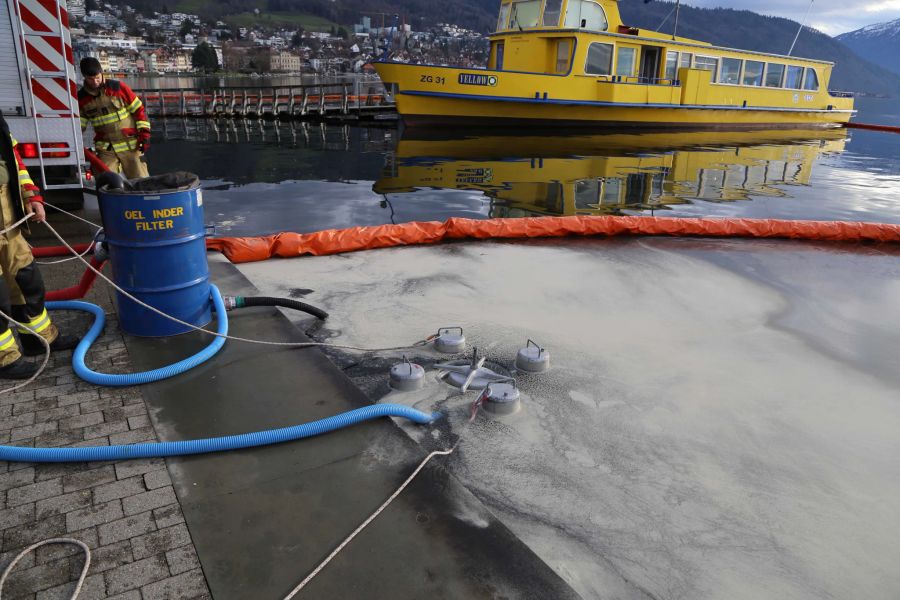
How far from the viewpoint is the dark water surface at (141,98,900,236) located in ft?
Result: 31.0

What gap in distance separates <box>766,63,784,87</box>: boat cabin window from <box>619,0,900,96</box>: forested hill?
117945 millimetres

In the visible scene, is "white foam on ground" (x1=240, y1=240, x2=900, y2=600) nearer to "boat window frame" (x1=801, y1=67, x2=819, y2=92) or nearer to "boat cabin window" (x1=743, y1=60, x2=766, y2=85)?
"boat cabin window" (x1=743, y1=60, x2=766, y2=85)

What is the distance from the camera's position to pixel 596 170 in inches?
535

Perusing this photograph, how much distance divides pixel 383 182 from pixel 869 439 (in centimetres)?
990

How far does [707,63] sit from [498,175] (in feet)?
47.9

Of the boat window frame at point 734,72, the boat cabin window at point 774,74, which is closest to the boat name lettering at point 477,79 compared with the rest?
the boat window frame at point 734,72

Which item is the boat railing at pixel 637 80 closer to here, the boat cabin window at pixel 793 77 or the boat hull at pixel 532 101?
the boat hull at pixel 532 101

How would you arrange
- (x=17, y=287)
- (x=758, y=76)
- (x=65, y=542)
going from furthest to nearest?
(x=758, y=76), (x=17, y=287), (x=65, y=542)

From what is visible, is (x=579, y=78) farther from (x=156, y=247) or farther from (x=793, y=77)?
(x=156, y=247)

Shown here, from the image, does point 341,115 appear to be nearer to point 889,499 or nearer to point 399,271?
point 399,271

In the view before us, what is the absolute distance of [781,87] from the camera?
24938 millimetres

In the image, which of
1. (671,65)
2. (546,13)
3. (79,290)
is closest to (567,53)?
(546,13)

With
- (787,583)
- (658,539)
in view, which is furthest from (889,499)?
(658,539)

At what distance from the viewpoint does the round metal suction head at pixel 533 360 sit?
3.53 m
